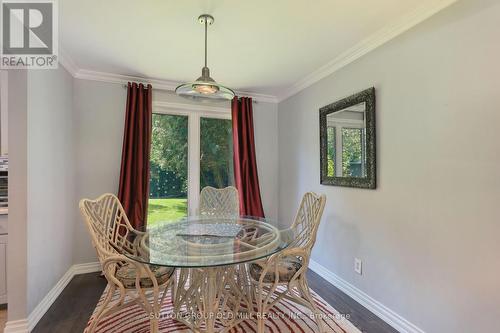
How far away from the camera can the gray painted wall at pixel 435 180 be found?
1.49 m

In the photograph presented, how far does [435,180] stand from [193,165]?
2690 mm

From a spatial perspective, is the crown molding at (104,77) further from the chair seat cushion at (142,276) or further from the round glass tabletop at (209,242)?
the chair seat cushion at (142,276)

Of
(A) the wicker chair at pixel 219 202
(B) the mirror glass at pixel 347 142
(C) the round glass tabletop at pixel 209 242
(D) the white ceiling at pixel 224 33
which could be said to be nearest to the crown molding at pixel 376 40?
(D) the white ceiling at pixel 224 33

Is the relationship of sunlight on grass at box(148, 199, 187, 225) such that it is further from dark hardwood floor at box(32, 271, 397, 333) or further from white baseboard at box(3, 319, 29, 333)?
white baseboard at box(3, 319, 29, 333)

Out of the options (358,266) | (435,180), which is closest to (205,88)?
(435,180)

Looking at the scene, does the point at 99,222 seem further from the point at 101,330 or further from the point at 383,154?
the point at 383,154

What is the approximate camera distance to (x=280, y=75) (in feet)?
10.2

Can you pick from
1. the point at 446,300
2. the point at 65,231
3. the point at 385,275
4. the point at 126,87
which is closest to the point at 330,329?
the point at 385,275

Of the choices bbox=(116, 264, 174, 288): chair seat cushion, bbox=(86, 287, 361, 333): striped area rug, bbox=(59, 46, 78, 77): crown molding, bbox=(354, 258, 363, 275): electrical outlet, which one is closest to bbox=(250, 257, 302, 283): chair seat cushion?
bbox=(86, 287, 361, 333): striped area rug

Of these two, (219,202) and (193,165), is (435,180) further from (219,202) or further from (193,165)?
(193,165)

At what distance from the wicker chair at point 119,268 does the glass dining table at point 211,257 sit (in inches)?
4.5

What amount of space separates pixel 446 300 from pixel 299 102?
2488 millimetres

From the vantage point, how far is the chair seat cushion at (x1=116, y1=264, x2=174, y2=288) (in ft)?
5.69

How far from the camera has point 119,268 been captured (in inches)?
77.0
